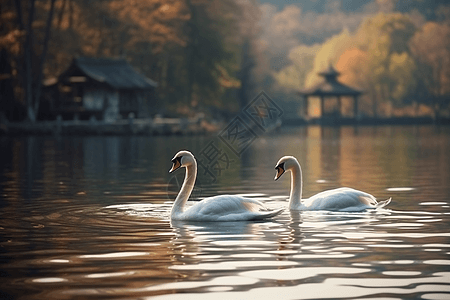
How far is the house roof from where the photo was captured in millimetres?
66000

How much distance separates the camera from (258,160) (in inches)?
1345

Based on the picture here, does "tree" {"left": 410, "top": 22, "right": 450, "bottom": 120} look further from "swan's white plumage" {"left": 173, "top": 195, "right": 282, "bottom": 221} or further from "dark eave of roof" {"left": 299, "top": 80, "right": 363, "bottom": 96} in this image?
"swan's white plumage" {"left": 173, "top": 195, "right": 282, "bottom": 221}

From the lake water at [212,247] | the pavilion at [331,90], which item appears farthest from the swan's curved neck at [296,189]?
the pavilion at [331,90]

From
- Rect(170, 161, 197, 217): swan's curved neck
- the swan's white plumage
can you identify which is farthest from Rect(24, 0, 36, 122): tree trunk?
the swan's white plumage

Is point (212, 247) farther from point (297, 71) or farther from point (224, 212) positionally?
point (297, 71)

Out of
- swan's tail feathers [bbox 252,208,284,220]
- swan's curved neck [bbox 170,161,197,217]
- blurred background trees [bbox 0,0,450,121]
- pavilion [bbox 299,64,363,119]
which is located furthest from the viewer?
pavilion [bbox 299,64,363,119]

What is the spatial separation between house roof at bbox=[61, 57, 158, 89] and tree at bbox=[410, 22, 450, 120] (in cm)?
5073

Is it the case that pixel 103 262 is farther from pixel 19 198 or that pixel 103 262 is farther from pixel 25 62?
pixel 25 62

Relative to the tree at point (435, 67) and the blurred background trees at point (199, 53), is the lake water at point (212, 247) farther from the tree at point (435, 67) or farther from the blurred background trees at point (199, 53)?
the tree at point (435, 67)

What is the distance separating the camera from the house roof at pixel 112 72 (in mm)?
66000

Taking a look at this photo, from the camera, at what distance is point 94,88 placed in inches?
2682

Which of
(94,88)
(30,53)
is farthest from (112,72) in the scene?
(30,53)

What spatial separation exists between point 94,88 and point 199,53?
597 inches

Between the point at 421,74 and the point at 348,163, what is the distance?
278ft
